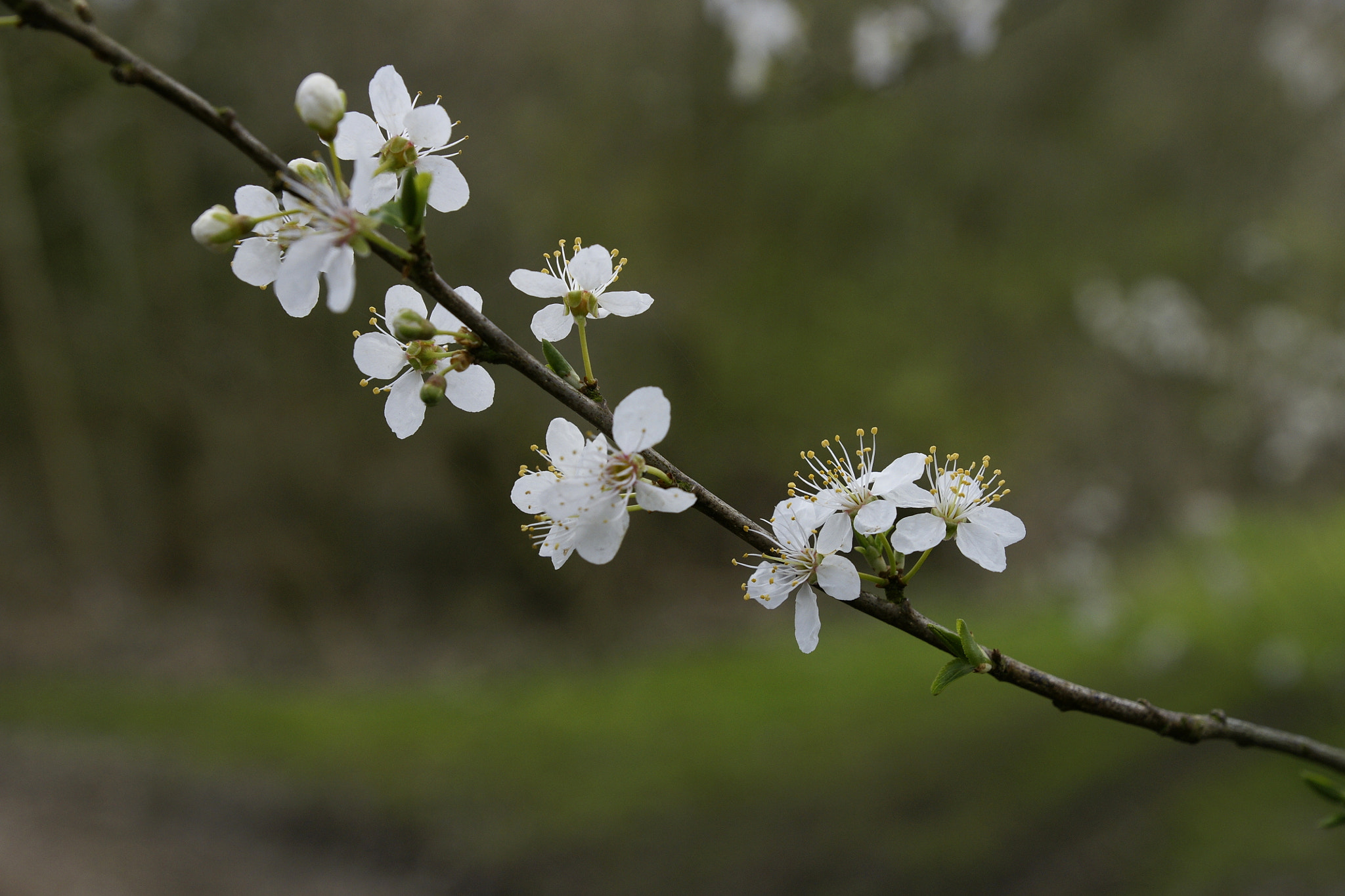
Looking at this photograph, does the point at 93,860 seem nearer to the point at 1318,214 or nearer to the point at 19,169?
the point at 19,169

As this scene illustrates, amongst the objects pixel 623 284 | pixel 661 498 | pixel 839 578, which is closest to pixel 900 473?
pixel 839 578

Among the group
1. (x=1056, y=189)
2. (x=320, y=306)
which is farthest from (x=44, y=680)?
(x=1056, y=189)

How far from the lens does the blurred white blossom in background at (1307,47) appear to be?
7.04m

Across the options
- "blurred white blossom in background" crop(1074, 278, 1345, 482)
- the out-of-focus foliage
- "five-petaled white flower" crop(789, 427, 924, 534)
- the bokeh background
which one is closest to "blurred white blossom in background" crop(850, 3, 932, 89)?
the bokeh background

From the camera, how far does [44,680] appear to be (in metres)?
5.97

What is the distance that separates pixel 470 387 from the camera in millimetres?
932

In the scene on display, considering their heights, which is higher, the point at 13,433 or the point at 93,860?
the point at 13,433

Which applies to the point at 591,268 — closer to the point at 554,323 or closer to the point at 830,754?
the point at 554,323

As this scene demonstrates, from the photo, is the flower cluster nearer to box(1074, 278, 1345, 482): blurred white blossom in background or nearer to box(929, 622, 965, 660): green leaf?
box(929, 622, 965, 660): green leaf

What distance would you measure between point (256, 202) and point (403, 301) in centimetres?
17

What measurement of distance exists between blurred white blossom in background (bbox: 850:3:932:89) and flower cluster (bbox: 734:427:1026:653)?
2938 mm

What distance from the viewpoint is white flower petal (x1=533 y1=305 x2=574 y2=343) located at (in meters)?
1.00

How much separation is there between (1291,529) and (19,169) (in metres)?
10.5

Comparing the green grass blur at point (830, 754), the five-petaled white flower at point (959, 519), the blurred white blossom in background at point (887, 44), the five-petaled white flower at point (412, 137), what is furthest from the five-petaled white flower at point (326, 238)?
the green grass blur at point (830, 754)
